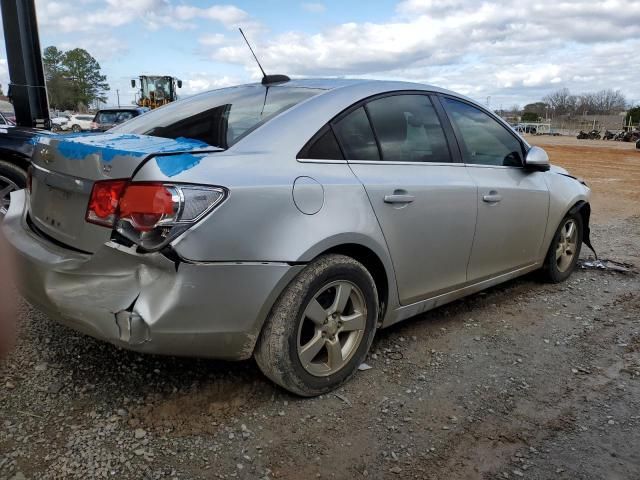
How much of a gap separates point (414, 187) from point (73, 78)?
304 ft

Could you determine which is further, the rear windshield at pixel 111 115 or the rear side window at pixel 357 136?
the rear windshield at pixel 111 115

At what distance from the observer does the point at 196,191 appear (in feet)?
7.31

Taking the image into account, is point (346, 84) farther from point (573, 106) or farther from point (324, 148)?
point (573, 106)

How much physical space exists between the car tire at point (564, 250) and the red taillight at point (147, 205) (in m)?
3.42

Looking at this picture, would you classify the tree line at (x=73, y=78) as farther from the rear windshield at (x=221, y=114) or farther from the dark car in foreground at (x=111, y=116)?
the rear windshield at (x=221, y=114)

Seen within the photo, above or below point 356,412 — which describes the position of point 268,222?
above

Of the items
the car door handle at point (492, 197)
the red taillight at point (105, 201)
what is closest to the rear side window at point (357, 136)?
the car door handle at point (492, 197)

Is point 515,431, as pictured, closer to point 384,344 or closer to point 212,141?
point 384,344

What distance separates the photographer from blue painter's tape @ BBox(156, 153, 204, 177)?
7.30 feet

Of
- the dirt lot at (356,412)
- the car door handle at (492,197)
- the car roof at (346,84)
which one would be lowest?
the dirt lot at (356,412)

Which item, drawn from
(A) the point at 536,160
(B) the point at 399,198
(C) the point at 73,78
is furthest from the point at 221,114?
(C) the point at 73,78

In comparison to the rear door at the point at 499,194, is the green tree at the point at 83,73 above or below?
above

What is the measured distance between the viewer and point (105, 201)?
91.3 inches

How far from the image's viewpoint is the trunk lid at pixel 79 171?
2316mm
